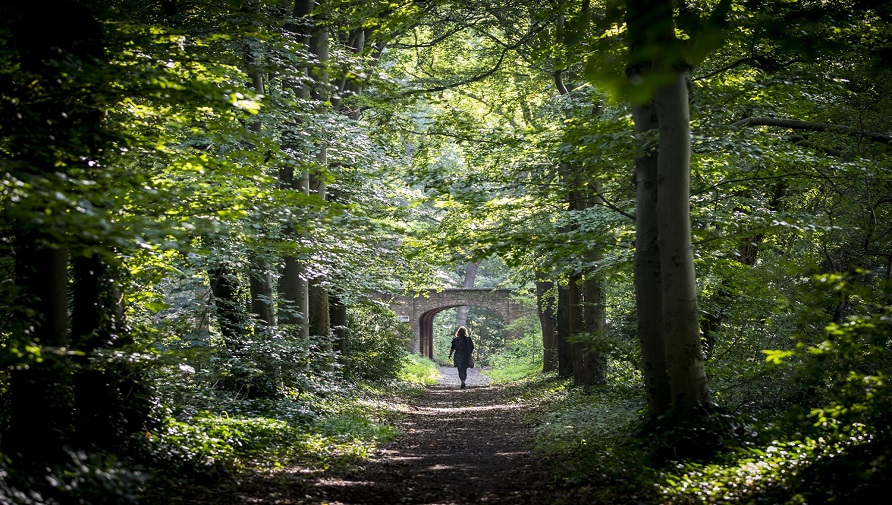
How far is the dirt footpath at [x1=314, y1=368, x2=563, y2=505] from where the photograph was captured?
21.1ft

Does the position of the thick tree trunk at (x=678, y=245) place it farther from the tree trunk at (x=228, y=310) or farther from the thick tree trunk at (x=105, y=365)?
the tree trunk at (x=228, y=310)

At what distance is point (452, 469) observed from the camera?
26.9ft

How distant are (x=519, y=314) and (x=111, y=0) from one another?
106 ft

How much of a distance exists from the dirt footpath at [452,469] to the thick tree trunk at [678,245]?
1.76m

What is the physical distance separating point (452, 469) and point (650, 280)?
10.3 ft

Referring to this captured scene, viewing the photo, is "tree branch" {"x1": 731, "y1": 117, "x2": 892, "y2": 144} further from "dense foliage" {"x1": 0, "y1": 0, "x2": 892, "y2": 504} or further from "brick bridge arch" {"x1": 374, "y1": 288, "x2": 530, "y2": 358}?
"brick bridge arch" {"x1": 374, "y1": 288, "x2": 530, "y2": 358}

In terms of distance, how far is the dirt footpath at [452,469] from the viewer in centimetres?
644

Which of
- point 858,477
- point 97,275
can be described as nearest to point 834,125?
point 858,477

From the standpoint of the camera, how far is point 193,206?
6.32 m

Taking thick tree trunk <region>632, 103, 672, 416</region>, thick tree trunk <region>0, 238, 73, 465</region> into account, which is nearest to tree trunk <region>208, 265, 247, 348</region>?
thick tree trunk <region>0, 238, 73, 465</region>

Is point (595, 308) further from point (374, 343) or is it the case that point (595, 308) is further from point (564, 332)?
point (374, 343)

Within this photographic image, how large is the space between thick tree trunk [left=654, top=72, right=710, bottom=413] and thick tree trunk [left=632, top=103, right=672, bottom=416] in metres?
0.76

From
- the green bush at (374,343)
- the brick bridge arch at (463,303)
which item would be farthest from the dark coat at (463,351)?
the brick bridge arch at (463,303)

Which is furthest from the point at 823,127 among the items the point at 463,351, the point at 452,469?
the point at 463,351
